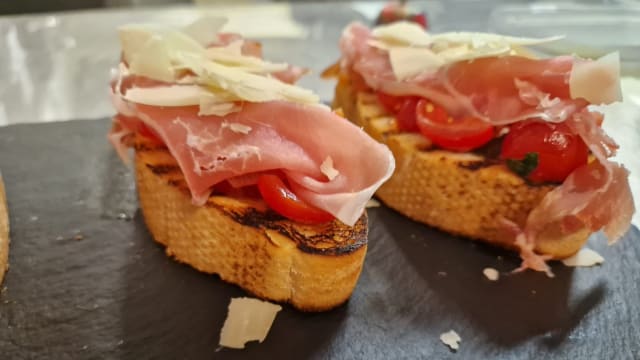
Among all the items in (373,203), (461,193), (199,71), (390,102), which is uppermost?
(199,71)

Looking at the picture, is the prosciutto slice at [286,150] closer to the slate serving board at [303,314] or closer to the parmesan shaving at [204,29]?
the slate serving board at [303,314]

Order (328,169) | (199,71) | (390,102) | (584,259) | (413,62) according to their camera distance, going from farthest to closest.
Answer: (390,102)
(413,62)
(584,259)
(199,71)
(328,169)

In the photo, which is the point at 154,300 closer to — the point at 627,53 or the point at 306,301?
the point at 306,301

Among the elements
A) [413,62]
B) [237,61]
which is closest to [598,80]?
[413,62]

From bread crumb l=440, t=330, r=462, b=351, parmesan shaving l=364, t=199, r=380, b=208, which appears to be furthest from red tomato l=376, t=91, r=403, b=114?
bread crumb l=440, t=330, r=462, b=351

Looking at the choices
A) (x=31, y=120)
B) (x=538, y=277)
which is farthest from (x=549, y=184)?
(x=31, y=120)

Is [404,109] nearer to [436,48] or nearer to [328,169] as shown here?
[436,48]
